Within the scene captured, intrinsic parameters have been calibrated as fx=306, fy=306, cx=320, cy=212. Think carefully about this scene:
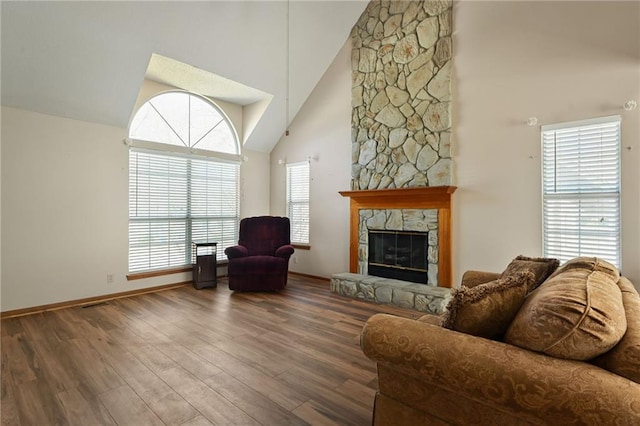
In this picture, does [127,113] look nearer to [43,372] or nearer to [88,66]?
[88,66]

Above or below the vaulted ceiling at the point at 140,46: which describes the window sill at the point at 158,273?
below

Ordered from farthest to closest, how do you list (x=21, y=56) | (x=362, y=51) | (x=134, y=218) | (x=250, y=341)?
(x=362, y=51) < (x=134, y=218) < (x=21, y=56) < (x=250, y=341)

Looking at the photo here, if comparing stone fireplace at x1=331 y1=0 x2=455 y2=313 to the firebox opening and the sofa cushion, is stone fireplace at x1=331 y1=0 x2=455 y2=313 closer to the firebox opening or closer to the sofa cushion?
the firebox opening

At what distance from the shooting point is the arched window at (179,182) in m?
4.68

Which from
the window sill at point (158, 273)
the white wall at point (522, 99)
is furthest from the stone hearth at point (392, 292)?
the window sill at point (158, 273)

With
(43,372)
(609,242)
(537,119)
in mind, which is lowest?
(43,372)

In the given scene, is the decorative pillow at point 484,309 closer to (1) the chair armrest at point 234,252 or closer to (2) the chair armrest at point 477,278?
(2) the chair armrest at point 477,278

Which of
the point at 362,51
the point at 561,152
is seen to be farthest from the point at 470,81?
the point at 362,51

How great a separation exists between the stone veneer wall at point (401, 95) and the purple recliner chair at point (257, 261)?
1.66 metres

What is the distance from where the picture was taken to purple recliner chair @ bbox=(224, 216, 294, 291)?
4.65 meters

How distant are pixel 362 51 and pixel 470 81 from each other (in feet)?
6.14

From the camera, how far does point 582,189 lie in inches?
126

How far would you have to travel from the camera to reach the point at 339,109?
530 cm

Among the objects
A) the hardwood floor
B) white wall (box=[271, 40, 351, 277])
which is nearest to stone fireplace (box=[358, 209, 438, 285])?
white wall (box=[271, 40, 351, 277])
